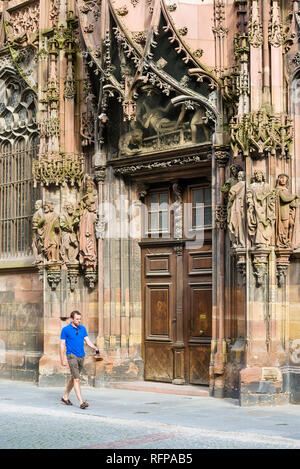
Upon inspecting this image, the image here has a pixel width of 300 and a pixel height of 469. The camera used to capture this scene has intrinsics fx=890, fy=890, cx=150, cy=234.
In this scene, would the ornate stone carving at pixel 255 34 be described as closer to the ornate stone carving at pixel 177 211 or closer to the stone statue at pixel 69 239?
the ornate stone carving at pixel 177 211

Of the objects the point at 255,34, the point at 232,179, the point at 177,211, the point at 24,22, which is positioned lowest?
the point at 177,211

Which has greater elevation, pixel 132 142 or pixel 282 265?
pixel 132 142

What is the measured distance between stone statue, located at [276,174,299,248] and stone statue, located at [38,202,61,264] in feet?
18.1

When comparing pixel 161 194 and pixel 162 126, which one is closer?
pixel 162 126

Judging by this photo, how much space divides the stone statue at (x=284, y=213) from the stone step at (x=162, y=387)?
3285mm

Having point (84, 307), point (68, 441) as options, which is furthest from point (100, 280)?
point (68, 441)

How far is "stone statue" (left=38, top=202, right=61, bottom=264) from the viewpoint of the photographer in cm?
1847

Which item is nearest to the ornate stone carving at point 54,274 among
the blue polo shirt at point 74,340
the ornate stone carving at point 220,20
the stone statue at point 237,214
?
the blue polo shirt at point 74,340

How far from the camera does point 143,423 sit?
12.6m

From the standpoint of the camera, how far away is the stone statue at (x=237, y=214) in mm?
14836

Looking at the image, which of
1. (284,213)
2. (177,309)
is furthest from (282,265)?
(177,309)

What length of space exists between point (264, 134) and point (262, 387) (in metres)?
4.14

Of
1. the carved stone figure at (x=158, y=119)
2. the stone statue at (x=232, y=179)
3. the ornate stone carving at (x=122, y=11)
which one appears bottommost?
the stone statue at (x=232, y=179)

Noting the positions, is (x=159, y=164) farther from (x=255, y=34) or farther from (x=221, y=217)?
(x=255, y=34)
